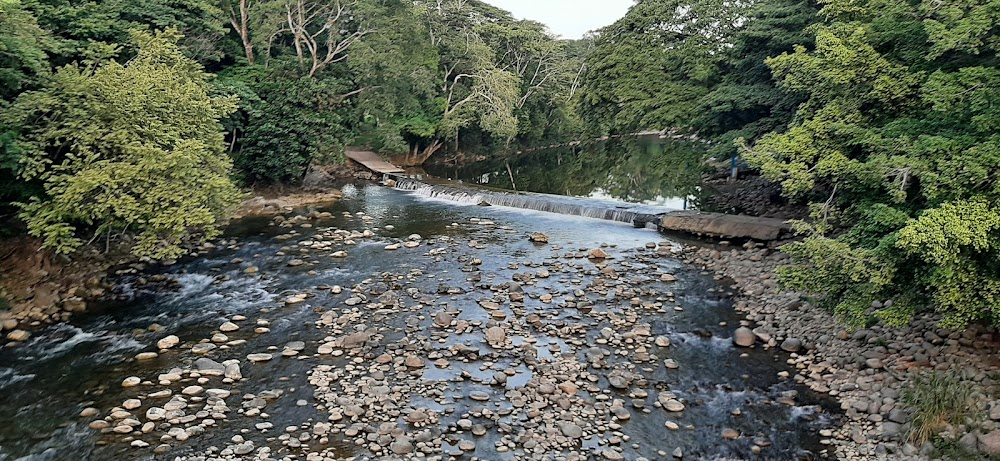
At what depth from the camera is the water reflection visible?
100ft

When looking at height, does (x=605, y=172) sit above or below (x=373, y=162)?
above

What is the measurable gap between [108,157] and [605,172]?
2984 centimetres

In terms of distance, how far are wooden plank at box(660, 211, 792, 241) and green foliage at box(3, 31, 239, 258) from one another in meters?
14.3

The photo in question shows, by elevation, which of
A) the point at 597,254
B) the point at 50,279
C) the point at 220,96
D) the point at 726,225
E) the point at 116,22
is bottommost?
the point at 50,279

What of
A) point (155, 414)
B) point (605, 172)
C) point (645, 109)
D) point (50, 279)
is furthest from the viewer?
point (605, 172)

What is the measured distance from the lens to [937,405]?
830 centimetres

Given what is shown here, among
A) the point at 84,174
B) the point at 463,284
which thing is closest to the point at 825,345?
the point at 463,284

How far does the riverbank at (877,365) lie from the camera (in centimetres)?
810

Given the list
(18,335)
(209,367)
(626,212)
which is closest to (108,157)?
(18,335)

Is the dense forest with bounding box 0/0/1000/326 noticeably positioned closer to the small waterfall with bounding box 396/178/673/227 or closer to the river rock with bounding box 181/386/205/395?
the small waterfall with bounding box 396/178/673/227

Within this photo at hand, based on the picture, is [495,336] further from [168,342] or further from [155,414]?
[168,342]

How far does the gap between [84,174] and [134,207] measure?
1085 mm

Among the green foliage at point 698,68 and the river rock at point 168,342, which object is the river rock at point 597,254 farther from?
the river rock at point 168,342

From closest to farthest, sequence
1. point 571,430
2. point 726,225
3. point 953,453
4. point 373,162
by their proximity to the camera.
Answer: point 953,453
point 571,430
point 726,225
point 373,162
